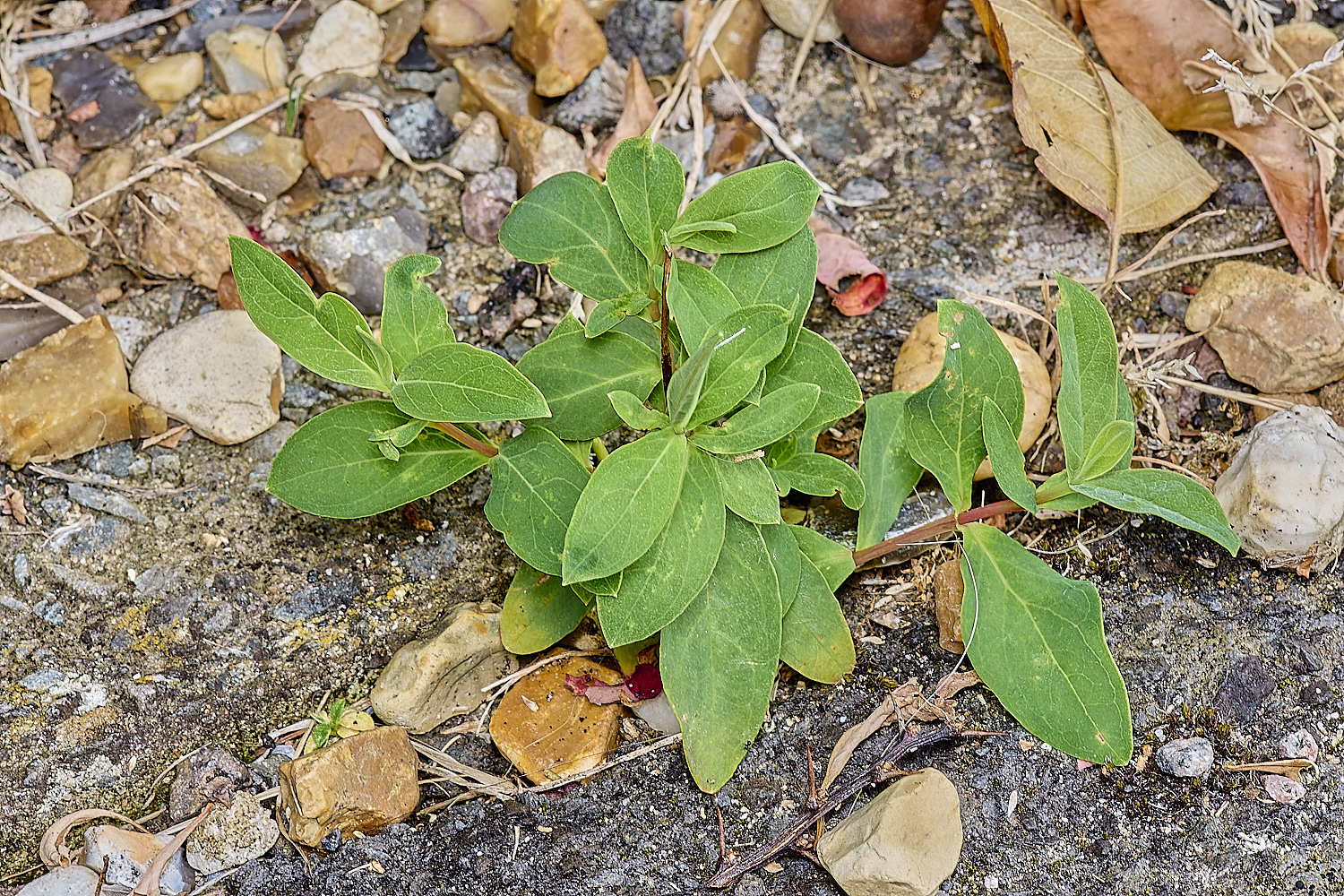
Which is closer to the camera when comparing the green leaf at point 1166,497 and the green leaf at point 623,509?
the green leaf at point 623,509

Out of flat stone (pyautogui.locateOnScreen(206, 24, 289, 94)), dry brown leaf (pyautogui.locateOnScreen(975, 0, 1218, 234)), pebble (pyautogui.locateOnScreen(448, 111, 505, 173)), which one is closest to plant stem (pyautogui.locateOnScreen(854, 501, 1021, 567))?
dry brown leaf (pyautogui.locateOnScreen(975, 0, 1218, 234))

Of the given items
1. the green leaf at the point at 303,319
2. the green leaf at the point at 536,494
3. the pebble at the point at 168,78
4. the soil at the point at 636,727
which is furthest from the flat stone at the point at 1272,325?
the pebble at the point at 168,78

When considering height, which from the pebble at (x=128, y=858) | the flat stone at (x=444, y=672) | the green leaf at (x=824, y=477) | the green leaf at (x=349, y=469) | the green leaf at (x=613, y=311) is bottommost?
the pebble at (x=128, y=858)

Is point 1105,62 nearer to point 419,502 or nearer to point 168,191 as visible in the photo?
point 419,502

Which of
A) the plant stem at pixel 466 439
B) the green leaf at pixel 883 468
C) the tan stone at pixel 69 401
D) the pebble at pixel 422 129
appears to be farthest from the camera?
the pebble at pixel 422 129

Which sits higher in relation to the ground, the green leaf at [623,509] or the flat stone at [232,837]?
the green leaf at [623,509]

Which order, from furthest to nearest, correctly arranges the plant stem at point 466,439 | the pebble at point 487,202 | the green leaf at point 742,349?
1. the pebble at point 487,202
2. the plant stem at point 466,439
3. the green leaf at point 742,349

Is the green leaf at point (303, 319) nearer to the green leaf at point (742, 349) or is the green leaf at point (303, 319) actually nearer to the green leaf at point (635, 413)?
the green leaf at point (635, 413)

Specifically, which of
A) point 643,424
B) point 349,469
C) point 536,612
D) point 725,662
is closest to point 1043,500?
point 725,662

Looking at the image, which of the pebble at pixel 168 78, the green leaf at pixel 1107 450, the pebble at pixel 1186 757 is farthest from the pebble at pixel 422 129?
the pebble at pixel 1186 757
